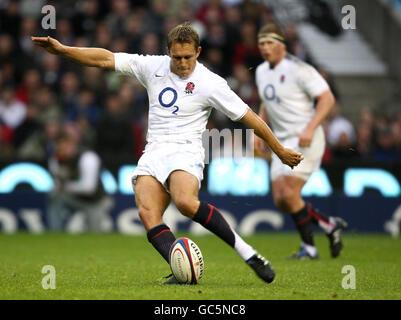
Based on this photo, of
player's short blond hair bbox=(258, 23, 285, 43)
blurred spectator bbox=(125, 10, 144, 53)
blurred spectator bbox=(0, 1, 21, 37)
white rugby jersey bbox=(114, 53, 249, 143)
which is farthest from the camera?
blurred spectator bbox=(0, 1, 21, 37)

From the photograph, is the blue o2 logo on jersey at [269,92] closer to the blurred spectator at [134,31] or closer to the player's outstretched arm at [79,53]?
the player's outstretched arm at [79,53]

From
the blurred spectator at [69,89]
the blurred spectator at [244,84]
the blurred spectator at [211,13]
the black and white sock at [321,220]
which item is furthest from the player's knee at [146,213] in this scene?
the blurred spectator at [211,13]

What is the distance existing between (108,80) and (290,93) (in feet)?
23.0

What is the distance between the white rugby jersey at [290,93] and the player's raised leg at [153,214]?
3059mm

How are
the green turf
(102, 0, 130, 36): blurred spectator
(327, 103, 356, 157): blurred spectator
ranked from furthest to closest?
(102, 0, 130, 36): blurred spectator, (327, 103, 356, 157): blurred spectator, the green turf

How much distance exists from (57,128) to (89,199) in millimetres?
1643

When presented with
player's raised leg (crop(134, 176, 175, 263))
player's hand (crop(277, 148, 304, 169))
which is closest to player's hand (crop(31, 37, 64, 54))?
player's raised leg (crop(134, 176, 175, 263))

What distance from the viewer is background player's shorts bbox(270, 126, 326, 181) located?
9.50 metres

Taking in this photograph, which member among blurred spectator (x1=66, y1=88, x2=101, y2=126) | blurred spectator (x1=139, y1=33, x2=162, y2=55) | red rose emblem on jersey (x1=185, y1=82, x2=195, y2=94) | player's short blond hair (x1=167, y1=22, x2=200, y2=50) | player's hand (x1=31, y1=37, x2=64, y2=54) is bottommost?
blurred spectator (x1=66, y1=88, x2=101, y2=126)

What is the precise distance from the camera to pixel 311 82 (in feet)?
31.1

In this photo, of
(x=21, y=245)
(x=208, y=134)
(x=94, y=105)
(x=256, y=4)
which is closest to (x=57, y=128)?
(x=94, y=105)

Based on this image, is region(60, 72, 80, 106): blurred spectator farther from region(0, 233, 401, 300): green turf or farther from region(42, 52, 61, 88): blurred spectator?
region(0, 233, 401, 300): green turf

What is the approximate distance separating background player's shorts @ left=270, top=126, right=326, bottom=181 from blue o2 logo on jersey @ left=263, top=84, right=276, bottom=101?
51 centimetres

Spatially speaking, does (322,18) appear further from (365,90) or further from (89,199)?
(89,199)
